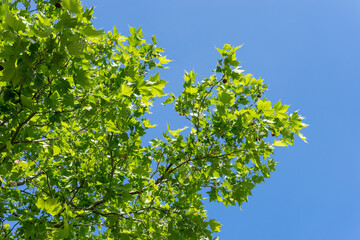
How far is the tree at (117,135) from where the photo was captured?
355cm

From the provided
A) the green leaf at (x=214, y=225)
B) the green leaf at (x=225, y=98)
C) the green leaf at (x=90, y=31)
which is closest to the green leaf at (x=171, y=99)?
the green leaf at (x=225, y=98)

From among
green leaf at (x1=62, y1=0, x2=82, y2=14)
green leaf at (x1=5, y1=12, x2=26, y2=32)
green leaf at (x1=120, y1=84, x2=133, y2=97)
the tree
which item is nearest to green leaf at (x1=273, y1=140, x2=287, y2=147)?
the tree

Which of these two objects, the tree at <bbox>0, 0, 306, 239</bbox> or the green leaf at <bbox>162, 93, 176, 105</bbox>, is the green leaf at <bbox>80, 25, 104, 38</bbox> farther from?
the green leaf at <bbox>162, 93, 176, 105</bbox>

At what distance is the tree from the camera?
3.55 meters

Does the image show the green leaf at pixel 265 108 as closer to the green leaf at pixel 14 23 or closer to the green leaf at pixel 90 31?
the green leaf at pixel 90 31

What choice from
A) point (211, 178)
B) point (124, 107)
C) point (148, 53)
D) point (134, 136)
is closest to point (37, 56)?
point (124, 107)

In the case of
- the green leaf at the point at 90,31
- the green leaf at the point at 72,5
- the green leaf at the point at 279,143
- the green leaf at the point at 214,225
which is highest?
the green leaf at the point at 279,143

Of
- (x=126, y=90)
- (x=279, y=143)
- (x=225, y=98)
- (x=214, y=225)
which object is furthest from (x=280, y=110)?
(x=126, y=90)

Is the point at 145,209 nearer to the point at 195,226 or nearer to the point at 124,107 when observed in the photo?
the point at 195,226

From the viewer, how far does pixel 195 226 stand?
4801mm

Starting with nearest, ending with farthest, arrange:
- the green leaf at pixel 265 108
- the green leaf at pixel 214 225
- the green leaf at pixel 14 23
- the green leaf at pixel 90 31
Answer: the green leaf at pixel 14 23, the green leaf at pixel 90 31, the green leaf at pixel 265 108, the green leaf at pixel 214 225

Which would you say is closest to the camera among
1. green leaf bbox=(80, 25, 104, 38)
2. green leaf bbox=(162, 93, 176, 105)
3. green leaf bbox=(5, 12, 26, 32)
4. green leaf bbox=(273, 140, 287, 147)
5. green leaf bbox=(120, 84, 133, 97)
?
green leaf bbox=(5, 12, 26, 32)

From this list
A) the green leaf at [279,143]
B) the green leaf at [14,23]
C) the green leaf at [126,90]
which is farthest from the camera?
the green leaf at [279,143]

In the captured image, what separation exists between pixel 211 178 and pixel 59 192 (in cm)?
284
